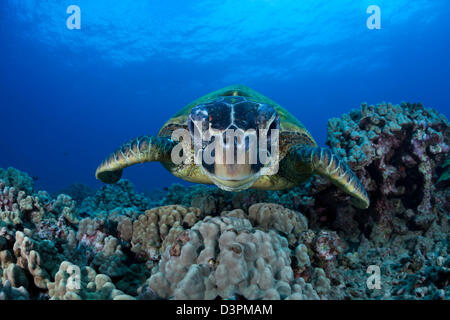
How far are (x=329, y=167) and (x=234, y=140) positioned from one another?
168 cm

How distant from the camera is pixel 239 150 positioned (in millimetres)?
2525

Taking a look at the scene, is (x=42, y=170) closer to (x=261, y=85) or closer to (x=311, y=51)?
(x=261, y=85)

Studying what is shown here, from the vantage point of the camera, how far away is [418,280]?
105 inches

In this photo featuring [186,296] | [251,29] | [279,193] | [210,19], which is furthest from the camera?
[251,29]

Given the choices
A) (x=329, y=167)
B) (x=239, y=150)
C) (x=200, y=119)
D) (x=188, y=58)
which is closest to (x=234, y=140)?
(x=239, y=150)

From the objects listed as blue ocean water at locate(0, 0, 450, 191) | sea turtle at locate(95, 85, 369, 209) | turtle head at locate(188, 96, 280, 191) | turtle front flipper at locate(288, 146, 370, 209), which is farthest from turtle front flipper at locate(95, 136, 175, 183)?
blue ocean water at locate(0, 0, 450, 191)

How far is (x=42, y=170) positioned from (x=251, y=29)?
7829 centimetres

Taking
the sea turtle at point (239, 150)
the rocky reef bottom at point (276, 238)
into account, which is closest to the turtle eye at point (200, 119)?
the sea turtle at point (239, 150)

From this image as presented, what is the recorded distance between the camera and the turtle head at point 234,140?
2.49 meters

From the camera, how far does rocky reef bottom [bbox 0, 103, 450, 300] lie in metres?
2.11

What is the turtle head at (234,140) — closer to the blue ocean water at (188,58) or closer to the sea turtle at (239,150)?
the sea turtle at (239,150)

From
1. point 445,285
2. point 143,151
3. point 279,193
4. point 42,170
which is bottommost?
point 445,285

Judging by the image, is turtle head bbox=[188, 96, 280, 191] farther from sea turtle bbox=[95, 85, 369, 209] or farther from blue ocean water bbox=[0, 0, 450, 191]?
blue ocean water bbox=[0, 0, 450, 191]

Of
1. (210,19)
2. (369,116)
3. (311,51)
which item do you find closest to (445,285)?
(369,116)
